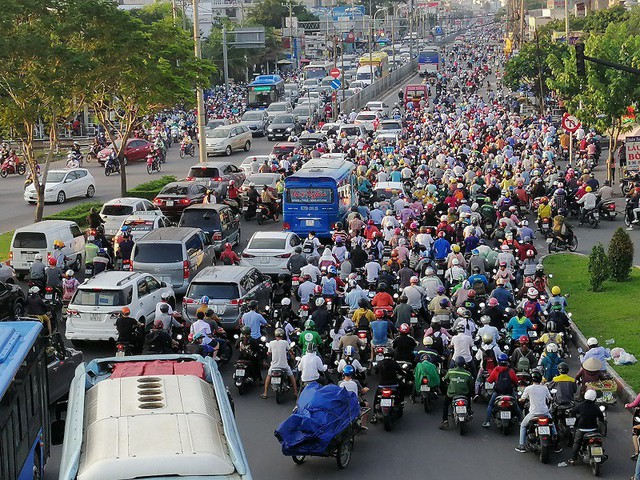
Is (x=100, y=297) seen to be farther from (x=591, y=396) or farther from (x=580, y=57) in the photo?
(x=580, y=57)

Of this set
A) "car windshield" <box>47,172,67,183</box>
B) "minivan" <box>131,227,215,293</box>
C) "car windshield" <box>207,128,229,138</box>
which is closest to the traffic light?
"minivan" <box>131,227,215,293</box>

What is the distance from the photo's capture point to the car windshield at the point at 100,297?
22266 mm

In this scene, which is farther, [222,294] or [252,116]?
[252,116]

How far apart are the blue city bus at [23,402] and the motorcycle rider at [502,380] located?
6.49 metres

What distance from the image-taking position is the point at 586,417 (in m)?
15.5

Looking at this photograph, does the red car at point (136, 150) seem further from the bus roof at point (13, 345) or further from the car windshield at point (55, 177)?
the bus roof at point (13, 345)

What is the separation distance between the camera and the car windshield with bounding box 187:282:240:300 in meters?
23.0

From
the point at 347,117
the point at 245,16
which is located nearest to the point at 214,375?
the point at 347,117

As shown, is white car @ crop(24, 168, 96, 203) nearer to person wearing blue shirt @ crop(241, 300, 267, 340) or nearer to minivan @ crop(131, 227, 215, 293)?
minivan @ crop(131, 227, 215, 293)

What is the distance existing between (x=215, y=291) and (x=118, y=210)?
11.7 metres

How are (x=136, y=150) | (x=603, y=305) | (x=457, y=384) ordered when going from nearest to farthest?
(x=457, y=384), (x=603, y=305), (x=136, y=150)

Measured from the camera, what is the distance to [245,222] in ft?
129

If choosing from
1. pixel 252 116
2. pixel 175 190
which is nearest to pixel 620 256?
pixel 175 190

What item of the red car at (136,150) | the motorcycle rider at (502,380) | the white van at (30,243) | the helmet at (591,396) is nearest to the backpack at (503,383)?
the motorcycle rider at (502,380)
